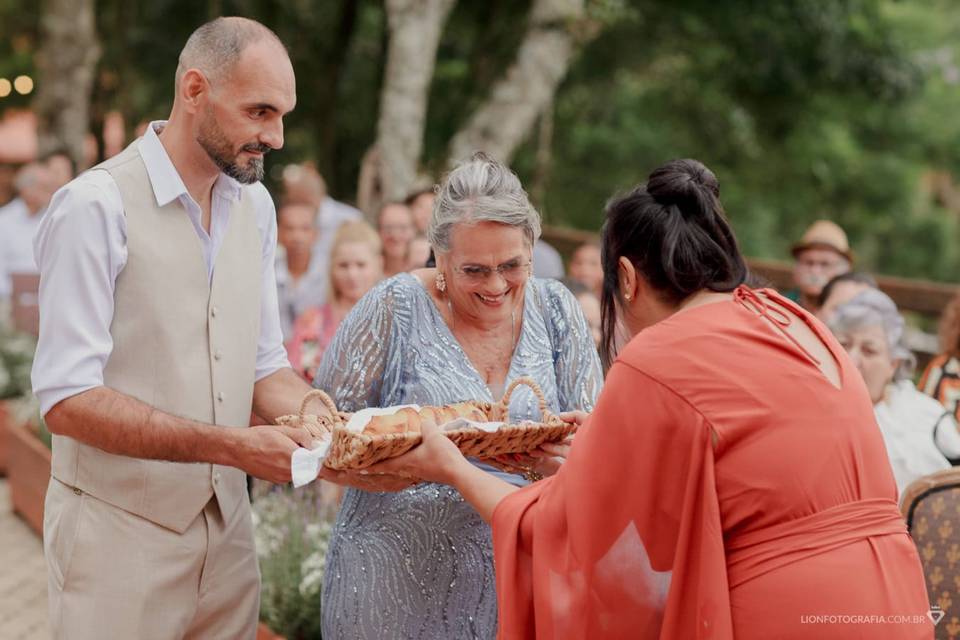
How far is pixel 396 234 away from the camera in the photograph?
756 cm

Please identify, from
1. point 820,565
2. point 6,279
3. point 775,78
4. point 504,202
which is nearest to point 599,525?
point 820,565

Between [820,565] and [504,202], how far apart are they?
1.24 metres

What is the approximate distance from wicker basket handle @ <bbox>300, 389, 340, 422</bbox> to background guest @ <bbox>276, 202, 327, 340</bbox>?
455 centimetres

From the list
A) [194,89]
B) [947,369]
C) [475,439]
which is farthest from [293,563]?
[947,369]

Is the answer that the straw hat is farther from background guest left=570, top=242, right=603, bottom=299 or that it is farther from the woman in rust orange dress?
the woman in rust orange dress

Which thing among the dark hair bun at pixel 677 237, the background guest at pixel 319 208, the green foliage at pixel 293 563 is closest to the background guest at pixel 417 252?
the background guest at pixel 319 208

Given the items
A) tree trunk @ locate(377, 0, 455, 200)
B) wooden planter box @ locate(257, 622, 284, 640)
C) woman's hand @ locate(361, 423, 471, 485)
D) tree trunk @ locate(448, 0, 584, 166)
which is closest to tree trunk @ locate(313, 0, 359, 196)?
tree trunk @ locate(448, 0, 584, 166)

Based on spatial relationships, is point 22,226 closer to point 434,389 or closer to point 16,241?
point 16,241

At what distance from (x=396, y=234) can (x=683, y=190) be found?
16.7 feet

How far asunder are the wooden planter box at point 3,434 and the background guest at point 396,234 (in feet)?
9.99

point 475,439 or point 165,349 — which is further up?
point 165,349

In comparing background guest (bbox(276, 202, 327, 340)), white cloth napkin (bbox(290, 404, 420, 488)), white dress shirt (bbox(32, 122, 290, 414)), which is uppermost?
white dress shirt (bbox(32, 122, 290, 414))

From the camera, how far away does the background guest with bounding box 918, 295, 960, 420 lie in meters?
5.34

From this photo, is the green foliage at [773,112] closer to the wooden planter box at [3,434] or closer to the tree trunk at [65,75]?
the tree trunk at [65,75]
